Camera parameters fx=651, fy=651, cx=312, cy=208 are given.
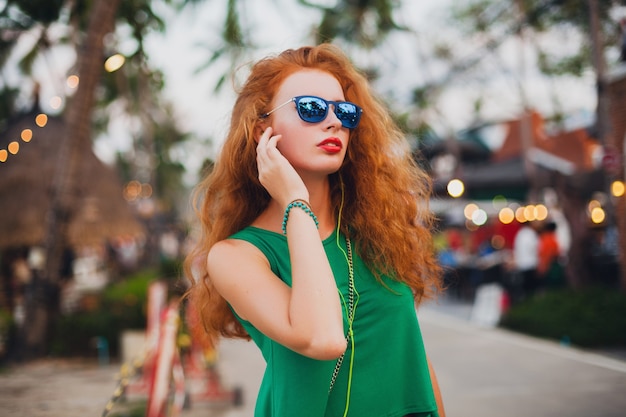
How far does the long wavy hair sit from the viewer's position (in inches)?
72.7

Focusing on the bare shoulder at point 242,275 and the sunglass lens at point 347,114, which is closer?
the bare shoulder at point 242,275

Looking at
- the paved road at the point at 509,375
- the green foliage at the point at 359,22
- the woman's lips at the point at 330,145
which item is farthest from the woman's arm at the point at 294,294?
the green foliage at the point at 359,22

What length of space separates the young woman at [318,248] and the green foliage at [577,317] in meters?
8.66

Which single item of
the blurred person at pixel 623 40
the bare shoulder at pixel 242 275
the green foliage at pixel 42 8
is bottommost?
the bare shoulder at pixel 242 275

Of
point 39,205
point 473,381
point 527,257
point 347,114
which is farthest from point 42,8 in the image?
point 347,114

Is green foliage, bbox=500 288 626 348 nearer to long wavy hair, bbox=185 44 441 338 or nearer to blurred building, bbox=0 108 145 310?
long wavy hair, bbox=185 44 441 338

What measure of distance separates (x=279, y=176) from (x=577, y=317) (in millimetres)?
9605

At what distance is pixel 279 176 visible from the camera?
163cm

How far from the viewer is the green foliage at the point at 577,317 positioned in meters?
9.64

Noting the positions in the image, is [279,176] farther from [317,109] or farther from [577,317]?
[577,317]

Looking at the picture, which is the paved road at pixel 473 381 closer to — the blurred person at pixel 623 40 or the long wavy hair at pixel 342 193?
the long wavy hair at pixel 342 193

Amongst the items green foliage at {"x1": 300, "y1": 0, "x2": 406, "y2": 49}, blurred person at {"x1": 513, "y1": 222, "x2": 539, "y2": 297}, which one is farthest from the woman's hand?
green foliage at {"x1": 300, "y1": 0, "x2": 406, "y2": 49}

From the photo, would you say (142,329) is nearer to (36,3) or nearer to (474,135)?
(36,3)

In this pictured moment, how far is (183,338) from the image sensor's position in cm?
736
